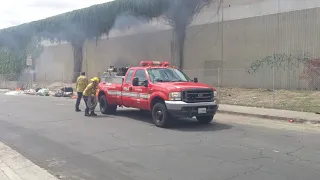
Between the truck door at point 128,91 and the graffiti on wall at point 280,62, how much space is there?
1134 cm

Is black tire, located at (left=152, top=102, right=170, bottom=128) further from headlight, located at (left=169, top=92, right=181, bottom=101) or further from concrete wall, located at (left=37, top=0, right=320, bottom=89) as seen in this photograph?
concrete wall, located at (left=37, top=0, right=320, bottom=89)

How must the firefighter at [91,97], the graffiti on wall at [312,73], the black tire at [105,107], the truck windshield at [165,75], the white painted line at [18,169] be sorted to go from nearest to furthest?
the white painted line at [18,169] < the truck windshield at [165,75] < the firefighter at [91,97] < the black tire at [105,107] < the graffiti on wall at [312,73]

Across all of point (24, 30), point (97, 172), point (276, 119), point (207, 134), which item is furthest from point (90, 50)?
point (97, 172)

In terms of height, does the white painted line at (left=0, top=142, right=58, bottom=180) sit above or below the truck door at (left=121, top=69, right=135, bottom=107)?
below

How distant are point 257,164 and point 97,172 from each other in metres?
2.80

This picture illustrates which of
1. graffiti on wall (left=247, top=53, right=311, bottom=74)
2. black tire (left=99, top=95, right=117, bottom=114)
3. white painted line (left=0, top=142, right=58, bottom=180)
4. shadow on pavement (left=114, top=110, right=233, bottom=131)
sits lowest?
white painted line (left=0, top=142, right=58, bottom=180)

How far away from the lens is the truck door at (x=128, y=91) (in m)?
12.5

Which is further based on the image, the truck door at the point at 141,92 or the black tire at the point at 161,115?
the truck door at the point at 141,92

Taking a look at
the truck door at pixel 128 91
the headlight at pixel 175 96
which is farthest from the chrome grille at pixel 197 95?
the truck door at pixel 128 91

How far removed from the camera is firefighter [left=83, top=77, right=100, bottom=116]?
45.1ft

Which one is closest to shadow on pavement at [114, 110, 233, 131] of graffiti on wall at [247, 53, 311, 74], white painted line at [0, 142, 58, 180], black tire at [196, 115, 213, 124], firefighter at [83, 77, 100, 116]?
black tire at [196, 115, 213, 124]

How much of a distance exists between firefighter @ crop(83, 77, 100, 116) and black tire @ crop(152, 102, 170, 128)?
3536 mm

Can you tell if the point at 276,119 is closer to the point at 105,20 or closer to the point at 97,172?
the point at 97,172

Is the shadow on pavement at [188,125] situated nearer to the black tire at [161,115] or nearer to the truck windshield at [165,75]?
the black tire at [161,115]
